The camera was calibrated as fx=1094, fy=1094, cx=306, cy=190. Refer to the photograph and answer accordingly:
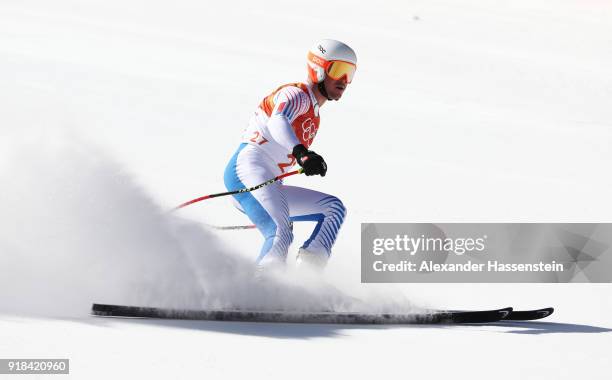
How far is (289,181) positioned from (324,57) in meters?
6.05

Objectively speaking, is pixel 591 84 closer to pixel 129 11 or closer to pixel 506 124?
pixel 506 124

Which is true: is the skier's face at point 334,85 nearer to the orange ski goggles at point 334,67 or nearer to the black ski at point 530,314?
the orange ski goggles at point 334,67

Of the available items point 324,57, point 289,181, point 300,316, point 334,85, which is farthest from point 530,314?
point 289,181

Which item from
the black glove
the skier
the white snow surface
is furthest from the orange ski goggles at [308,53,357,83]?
the white snow surface

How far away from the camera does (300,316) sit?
20.7 ft

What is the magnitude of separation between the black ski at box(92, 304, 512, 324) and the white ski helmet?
147cm

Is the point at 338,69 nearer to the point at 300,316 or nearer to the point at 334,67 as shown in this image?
the point at 334,67

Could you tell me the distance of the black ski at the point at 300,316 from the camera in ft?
20.4

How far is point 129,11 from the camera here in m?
33.0

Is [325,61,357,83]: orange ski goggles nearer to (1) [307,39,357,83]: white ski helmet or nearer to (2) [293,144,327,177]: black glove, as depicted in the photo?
(1) [307,39,357,83]: white ski helmet

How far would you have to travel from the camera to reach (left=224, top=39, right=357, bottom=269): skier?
6.56 meters

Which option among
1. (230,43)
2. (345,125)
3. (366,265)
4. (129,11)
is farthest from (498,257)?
(129,11)

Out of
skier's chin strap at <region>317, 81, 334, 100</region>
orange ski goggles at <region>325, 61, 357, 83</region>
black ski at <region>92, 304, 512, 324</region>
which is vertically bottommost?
black ski at <region>92, 304, 512, 324</region>

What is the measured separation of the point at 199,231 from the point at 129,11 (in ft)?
88.7
